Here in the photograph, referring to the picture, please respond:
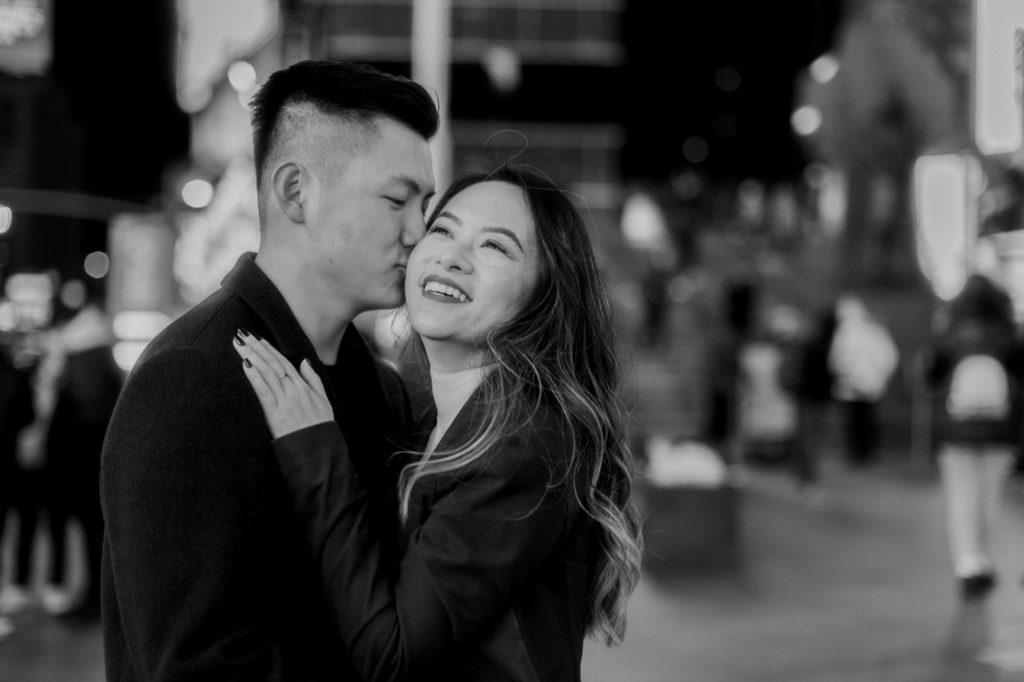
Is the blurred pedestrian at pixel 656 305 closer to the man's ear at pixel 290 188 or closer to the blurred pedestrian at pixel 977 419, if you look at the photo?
the blurred pedestrian at pixel 977 419

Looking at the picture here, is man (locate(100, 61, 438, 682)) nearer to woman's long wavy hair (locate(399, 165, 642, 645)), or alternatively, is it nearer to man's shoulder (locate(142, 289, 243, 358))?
man's shoulder (locate(142, 289, 243, 358))

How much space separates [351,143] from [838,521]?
1032cm

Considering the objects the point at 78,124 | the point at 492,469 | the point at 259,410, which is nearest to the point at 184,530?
the point at 259,410

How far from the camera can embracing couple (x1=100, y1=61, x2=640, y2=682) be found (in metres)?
1.97

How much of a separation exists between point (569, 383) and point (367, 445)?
49 cm

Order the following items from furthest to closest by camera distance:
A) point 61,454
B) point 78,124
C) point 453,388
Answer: point 78,124, point 61,454, point 453,388

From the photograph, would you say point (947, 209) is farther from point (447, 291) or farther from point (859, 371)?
point (447, 291)

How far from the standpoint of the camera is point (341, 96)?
2.39 m

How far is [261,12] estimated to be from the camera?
50.8ft

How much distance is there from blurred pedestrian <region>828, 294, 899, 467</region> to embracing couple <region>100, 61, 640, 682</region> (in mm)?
13668

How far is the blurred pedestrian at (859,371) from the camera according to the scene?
16031 millimetres

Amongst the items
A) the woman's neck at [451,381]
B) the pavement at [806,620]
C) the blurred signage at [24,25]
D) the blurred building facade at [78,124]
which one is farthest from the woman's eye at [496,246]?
the blurred signage at [24,25]

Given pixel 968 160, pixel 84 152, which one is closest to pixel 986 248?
pixel 968 160

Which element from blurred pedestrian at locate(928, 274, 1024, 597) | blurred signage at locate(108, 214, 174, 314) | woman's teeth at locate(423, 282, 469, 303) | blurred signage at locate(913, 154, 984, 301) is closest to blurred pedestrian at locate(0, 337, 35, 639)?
woman's teeth at locate(423, 282, 469, 303)
